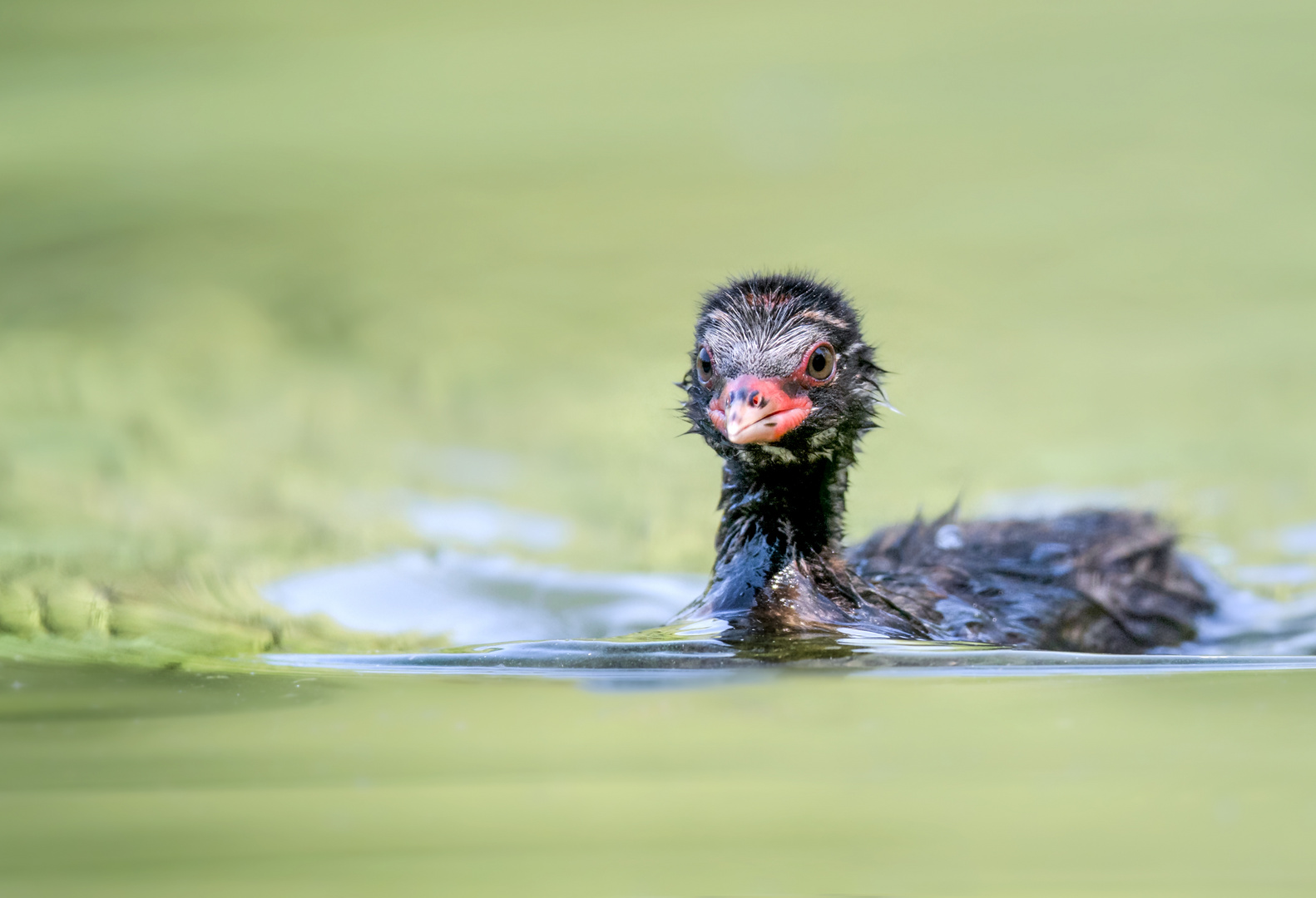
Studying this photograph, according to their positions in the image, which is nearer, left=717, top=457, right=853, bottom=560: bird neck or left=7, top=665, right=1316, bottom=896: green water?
left=7, top=665, right=1316, bottom=896: green water

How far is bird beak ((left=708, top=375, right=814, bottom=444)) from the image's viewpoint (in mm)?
5195

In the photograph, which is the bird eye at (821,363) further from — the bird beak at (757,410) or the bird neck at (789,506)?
the bird neck at (789,506)

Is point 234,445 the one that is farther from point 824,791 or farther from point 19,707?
point 824,791

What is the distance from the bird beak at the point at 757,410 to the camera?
520 cm

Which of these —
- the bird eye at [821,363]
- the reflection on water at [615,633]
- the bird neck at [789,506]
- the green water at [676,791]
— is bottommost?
the green water at [676,791]

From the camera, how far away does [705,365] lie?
227 inches

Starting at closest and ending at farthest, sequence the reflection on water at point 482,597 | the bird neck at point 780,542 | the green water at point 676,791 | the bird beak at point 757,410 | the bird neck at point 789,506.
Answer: the green water at point 676,791 < the bird beak at point 757,410 < the bird neck at point 780,542 < the bird neck at point 789,506 < the reflection on water at point 482,597

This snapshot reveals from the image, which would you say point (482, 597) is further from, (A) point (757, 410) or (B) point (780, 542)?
(A) point (757, 410)

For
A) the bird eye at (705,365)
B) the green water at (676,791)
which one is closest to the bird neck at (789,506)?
the bird eye at (705,365)

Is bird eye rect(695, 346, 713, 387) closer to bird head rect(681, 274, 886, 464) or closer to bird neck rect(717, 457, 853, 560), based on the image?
bird head rect(681, 274, 886, 464)

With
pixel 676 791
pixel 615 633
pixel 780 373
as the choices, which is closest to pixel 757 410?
pixel 780 373

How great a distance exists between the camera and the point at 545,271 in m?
10.8

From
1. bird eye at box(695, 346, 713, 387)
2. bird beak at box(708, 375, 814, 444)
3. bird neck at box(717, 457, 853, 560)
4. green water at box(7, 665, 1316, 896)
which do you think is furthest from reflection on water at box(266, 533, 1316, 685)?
bird eye at box(695, 346, 713, 387)

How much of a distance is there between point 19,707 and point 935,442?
7.07m
